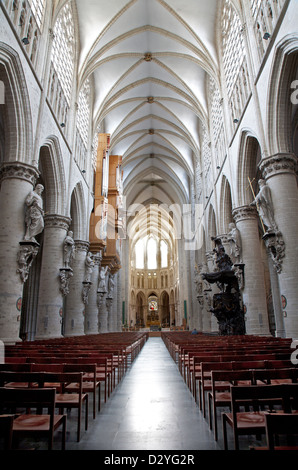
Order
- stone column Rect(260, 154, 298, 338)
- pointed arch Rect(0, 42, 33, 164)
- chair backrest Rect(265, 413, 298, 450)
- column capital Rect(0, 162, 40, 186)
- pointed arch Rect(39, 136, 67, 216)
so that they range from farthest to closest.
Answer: pointed arch Rect(39, 136, 67, 216) → column capital Rect(0, 162, 40, 186) → pointed arch Rect(0, 42, 33, 164) → stone column Rect(260, 154, 298, 338) → chair backrest Rect(265, 413, 298, 450)

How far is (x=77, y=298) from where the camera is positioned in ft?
59.4

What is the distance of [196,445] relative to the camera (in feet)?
11.0

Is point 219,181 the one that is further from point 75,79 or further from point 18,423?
point 18,423

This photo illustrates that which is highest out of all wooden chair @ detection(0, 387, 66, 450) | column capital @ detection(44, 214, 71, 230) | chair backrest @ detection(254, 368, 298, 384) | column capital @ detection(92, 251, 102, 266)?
column capital @ detection(44, 214, 71, 230)

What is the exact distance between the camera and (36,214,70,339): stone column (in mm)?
13703

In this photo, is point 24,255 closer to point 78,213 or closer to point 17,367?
point 17,367

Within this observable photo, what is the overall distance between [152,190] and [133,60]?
22.1 meters

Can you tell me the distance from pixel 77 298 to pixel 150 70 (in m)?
17.0

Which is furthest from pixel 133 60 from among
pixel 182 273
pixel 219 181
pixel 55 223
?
pixel 182 273

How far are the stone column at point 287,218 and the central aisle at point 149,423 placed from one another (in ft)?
15.1

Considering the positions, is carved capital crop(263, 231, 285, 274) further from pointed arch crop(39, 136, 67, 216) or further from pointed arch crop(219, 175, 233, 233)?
pointed arch crop(39, 136, 67, 216)

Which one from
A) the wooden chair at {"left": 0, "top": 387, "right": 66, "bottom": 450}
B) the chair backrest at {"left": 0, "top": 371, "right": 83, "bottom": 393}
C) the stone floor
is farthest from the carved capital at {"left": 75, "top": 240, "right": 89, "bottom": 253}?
the wooden chair at {"left": 0, "top": 387, "right": 66, "bottom": 450}

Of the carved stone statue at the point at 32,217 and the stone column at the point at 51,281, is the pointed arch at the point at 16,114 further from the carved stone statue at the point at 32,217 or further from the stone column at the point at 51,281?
the stone column at the point at 51,281

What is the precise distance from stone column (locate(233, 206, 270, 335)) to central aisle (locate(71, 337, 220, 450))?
7.71 meters
